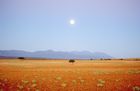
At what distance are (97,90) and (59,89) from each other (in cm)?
345

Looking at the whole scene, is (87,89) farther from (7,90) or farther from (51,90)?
(7,90)

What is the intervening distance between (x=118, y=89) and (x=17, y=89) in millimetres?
9175

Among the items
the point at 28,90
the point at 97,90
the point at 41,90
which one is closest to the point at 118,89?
the point at 97,90

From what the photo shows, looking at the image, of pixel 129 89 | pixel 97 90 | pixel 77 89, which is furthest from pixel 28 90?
pixel 129 89

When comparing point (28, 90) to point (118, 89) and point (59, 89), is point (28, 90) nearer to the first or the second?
point (59, 89)

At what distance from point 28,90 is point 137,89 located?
961 cm

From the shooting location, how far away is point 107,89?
15227mm

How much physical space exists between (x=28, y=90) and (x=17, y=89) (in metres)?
1.17

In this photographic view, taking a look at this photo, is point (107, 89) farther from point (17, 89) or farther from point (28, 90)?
point (17, 89)

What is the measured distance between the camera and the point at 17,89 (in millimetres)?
15609

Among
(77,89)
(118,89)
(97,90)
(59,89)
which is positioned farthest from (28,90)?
(118,89)

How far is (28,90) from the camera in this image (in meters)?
15.2

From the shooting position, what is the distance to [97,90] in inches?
592

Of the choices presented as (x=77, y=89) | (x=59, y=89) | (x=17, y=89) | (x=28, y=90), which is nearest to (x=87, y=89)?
(x=77, y=89)
